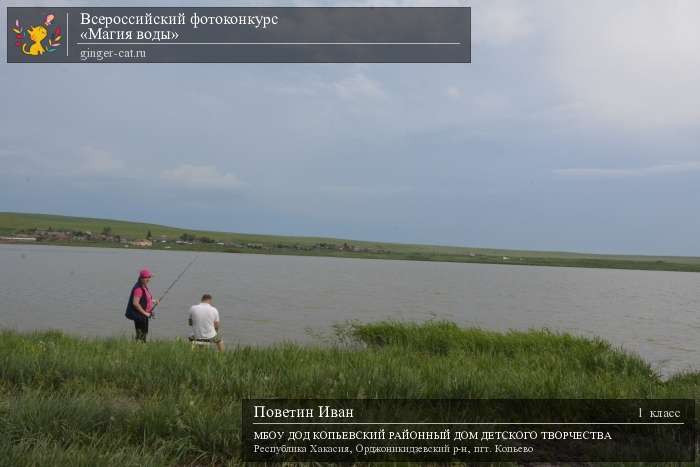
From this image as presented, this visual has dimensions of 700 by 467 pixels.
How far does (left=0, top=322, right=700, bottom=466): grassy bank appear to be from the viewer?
14.9ft

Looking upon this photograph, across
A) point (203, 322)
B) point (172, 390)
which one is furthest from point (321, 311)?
point (172, 390)

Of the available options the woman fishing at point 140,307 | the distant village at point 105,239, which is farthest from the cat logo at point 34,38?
the distant village at point 105,239

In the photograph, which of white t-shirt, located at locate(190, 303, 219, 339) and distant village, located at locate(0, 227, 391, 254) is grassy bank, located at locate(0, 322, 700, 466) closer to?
white t-shirt, located at locate(190, 303, 219, 339)

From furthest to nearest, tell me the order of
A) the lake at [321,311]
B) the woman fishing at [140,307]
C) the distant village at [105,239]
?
the distant village at [105,239] → the lake at [321,311] → the woman fishing at [140,307]

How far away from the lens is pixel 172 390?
6.15 m

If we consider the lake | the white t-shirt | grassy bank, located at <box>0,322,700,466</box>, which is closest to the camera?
grassy bank, located at <box>0,322,700,466</box>

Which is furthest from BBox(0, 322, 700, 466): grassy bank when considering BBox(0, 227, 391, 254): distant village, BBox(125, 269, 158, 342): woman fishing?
BBox(0, 227, 391, 254): distant village

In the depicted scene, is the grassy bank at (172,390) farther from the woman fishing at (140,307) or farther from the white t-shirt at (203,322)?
the woman fishing at (140,307)

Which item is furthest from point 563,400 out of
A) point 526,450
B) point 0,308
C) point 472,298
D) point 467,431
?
point 472,298

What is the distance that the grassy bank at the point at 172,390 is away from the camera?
4.53 metres

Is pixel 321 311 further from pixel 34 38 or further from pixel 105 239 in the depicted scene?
pixel 105 239

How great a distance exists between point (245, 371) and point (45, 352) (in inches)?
135

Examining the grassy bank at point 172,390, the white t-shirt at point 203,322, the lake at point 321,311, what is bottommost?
the lake at point 321,311

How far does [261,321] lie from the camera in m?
26.2
